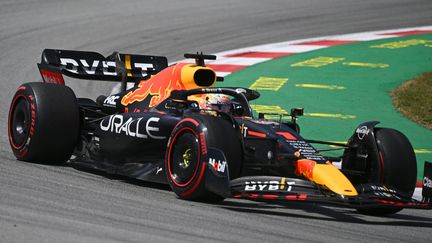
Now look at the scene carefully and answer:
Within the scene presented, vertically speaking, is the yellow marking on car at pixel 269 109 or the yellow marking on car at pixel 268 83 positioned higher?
the yellow marking on car at pixel 268 83

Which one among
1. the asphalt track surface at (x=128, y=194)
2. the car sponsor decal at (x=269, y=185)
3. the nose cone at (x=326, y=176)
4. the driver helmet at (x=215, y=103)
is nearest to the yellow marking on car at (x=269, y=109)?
the asphalt track surface at (x=128, y=194)

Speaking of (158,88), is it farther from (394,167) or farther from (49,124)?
(394,167)

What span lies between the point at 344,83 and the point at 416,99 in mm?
1448

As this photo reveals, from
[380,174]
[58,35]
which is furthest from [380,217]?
[58,35]

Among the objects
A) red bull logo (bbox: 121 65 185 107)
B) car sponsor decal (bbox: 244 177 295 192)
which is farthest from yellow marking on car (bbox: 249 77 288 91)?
car sponsor decal (bbox: 244 177 295 192)

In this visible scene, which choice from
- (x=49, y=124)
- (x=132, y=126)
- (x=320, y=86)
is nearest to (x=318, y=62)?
(x=320, y=86)

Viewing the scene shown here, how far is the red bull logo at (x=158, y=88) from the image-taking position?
10042 millimetres

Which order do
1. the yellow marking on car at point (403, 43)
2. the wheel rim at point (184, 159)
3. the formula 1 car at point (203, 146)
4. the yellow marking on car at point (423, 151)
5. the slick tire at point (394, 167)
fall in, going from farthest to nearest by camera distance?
the yellow marking on car at point (403, 43), the yellow marking on car at point (423, 151), the slick tire at point (394, 167), the wheel rim at point (184, 159), the formula 1 car at point (203, 146)

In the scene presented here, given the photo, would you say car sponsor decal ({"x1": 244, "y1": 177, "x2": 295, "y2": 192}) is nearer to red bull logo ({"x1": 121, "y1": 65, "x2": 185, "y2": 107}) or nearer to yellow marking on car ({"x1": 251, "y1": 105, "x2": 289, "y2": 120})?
red bull logo ({"x1": 121, "y1": 65, "x2": 185, "y2": 107})

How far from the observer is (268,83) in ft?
52.0

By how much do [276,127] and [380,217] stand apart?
1281 millimetres

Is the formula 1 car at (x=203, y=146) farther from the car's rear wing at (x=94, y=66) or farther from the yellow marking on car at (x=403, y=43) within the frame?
the yellow marking on car at (x=403, y=43)

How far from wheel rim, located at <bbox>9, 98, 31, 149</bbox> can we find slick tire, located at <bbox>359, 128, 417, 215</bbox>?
3.64m

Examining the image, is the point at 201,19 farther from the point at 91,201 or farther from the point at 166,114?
the point at 91,201
